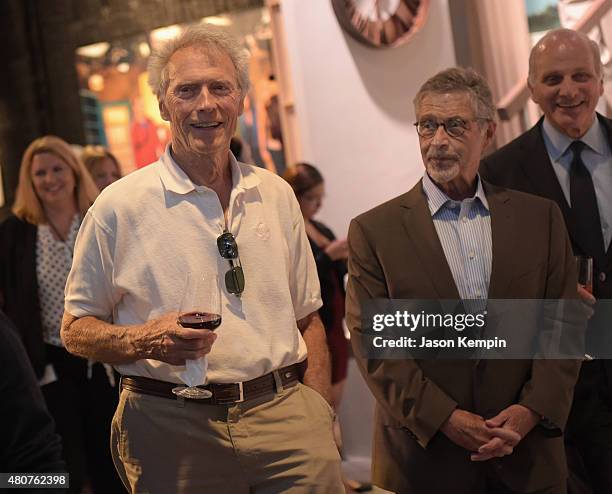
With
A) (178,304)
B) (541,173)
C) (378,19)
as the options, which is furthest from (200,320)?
(378,19)

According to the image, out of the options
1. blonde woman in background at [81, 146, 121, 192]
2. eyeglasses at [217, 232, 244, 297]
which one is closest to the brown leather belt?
eyeglasses at [217, 232, 244, 297]

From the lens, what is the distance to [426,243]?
8.19 ft

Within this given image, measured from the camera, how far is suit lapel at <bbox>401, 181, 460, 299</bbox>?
2.46 meters

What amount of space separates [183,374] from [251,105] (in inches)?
117

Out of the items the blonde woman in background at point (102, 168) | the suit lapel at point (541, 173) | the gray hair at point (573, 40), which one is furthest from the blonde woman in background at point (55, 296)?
the gray hair at point (573, 40)

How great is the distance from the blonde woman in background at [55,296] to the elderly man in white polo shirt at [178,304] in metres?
1.54

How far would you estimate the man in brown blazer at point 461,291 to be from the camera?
244 cm

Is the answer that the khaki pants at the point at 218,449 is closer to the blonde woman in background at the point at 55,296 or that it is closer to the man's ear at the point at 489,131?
the man's ear at the point at 489,131

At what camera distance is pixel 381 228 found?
253 centimetres

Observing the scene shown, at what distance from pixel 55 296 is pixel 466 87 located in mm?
1892

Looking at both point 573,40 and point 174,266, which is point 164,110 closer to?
point 174,266

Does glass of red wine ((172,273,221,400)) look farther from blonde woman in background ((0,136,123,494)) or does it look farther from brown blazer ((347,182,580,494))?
blonde woman in background ((0,136,123,494))

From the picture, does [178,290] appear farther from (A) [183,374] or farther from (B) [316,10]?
(B) [316,10]

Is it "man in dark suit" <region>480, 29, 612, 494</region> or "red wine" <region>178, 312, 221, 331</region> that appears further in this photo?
"man in dark suit" <region>480, 29, 612, 494</region>
